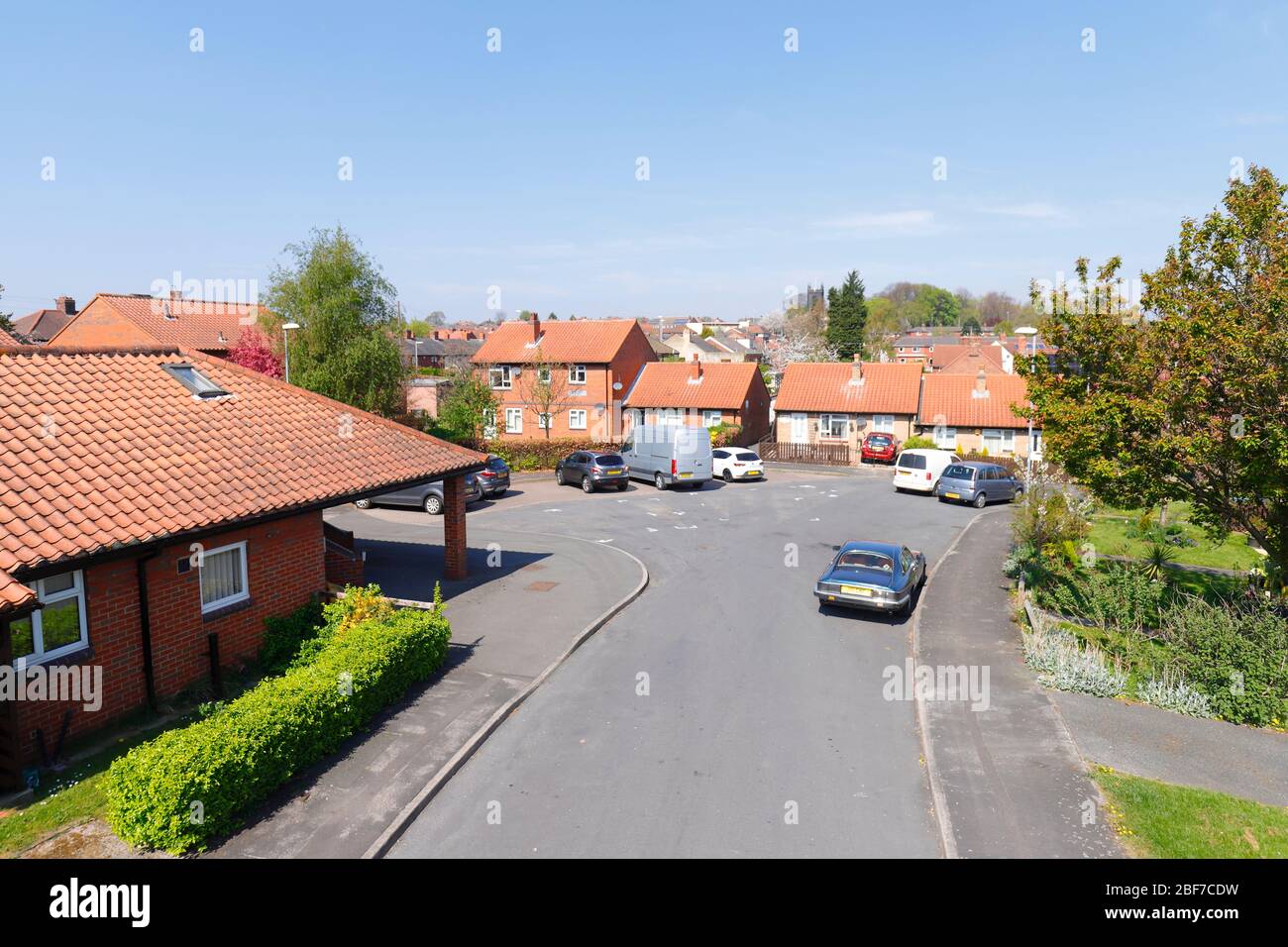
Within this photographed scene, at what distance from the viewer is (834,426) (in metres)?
43.8

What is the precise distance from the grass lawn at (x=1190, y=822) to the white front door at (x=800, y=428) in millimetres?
35572

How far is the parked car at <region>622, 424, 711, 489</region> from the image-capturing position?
31719 mm

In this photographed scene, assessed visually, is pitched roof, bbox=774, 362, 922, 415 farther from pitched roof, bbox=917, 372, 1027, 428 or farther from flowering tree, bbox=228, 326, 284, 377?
flowering tree, bbox=228, 326, 284, 377

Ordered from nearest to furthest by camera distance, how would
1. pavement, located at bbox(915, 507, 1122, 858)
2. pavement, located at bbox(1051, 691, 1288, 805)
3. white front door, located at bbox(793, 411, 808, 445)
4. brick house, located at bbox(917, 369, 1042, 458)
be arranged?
pavement, located at bbox(915, 507, 1122, 858) → pavement, located at bbox(1051, 691, 1288, 805) → brick house, located at bbox(917, 369, 1042, 458) → white front door, located at bbox(793, 411, 808, 445)

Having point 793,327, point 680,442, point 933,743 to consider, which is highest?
point 793,327

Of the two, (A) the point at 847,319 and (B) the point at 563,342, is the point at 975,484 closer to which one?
(B) the point at 563,342

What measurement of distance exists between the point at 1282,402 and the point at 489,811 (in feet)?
41.1

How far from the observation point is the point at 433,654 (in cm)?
1238

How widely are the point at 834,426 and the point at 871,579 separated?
2894 centimetres

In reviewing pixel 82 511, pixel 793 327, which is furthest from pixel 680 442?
pixel 793 327

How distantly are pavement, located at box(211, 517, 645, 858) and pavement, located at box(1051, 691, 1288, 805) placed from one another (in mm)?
7831

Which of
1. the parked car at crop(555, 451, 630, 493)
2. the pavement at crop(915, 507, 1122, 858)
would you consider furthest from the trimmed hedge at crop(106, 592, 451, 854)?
the parked car at crop(555, 451, 630, 493)
